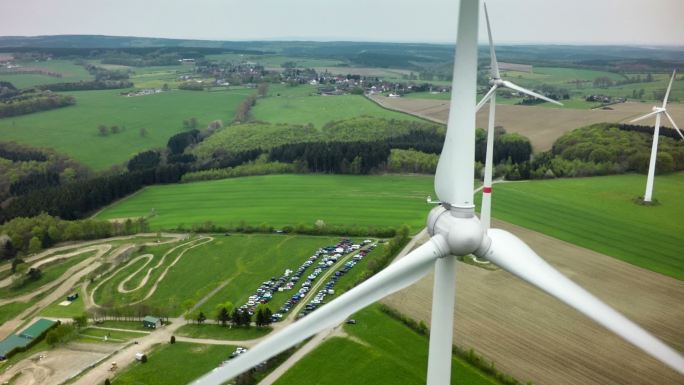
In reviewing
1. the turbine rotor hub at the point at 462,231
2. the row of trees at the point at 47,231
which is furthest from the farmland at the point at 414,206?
the turbine rotor hub at the point at 462,231

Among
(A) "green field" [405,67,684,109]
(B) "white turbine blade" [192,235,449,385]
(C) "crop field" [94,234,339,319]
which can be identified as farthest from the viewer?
(A) "green field" [405,67,684,109]

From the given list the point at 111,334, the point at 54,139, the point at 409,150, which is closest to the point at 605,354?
the point at 111,334

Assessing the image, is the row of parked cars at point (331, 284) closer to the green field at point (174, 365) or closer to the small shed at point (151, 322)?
Result: the green field at point (174, 365)

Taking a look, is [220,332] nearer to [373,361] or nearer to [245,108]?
[373,361]

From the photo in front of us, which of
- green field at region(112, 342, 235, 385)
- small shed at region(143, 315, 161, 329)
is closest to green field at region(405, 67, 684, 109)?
small shed at region(143, 315, 161, 329)

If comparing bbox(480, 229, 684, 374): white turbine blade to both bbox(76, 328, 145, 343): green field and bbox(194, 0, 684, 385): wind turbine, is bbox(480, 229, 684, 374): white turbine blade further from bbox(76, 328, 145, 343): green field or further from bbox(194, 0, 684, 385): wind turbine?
bbox(76, 328, 145, 343): green field

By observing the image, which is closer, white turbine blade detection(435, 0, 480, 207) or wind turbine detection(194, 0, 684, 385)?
wind turbine detection(194, 0, 684, 385)

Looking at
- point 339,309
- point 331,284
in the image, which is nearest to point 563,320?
point 331,284
